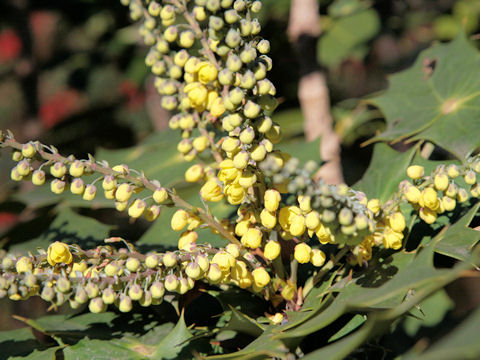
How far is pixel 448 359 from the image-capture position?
45cm

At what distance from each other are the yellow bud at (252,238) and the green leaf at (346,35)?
210cm

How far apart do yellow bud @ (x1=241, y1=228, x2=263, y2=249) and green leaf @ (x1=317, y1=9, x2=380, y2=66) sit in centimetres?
210

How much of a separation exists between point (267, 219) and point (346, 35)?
223cm

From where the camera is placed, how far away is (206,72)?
95cm

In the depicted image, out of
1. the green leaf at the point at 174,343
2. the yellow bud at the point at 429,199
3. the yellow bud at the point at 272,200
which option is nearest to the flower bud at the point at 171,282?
the green leaf at the point at 174,343

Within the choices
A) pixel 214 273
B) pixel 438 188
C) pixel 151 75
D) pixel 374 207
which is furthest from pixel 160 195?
pixel 151 75

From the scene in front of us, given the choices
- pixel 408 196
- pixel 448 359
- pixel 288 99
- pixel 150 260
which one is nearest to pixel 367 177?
pixel 408 196

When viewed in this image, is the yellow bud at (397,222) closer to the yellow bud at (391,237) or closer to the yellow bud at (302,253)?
the yellow bud at (391,237)

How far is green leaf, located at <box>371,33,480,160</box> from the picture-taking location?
134 cm

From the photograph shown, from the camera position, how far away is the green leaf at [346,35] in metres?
2.84

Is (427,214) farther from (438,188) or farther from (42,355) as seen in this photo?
(42,355)

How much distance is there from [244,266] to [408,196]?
33cm

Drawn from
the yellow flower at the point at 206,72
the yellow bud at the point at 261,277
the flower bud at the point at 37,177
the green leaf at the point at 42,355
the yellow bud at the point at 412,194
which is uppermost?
the yellow flower at the point at 206,72

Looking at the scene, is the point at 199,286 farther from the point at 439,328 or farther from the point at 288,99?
the point at 288,99
